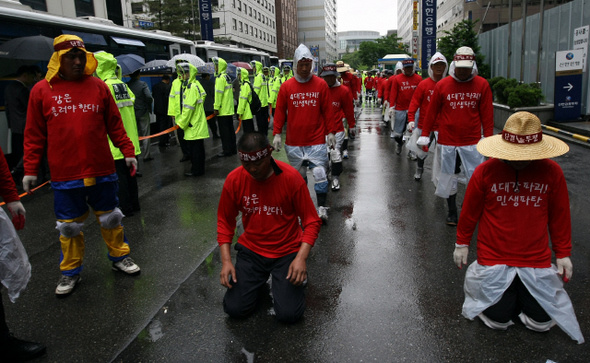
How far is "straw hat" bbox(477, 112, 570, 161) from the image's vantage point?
2.93 m

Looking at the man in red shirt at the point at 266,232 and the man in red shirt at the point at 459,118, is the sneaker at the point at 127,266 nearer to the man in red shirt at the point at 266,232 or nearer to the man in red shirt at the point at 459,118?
the man in red shirt at the point at 266,232

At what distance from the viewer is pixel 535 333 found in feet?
10.4

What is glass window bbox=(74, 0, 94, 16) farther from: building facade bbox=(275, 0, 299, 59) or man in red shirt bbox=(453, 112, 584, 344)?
building facade bbox=(275, 0, 299, 59)

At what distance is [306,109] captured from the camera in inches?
221

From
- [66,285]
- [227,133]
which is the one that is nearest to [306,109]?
[66,285]

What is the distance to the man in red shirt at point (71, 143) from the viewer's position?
3.84 meters

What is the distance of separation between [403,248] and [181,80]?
585 centimetres

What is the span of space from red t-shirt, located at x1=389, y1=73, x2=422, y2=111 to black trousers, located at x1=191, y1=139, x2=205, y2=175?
437 centimetres

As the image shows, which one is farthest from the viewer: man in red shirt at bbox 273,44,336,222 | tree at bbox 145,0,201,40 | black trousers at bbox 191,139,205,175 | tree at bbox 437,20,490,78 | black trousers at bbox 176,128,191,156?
tree at bbox 145,0,201,40

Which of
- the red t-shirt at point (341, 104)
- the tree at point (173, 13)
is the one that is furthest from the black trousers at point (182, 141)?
the tree at point (173, 13)

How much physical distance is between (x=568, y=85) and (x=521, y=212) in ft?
36.1

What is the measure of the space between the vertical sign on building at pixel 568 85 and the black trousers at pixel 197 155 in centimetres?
974

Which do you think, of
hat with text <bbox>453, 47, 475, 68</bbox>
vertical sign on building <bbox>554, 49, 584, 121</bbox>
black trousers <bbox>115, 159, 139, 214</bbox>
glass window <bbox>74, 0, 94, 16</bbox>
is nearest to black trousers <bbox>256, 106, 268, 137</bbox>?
black trousers <bbox>115, 159, 139, 214</bbox>

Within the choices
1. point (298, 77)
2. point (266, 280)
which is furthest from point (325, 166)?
point (266, 280)
